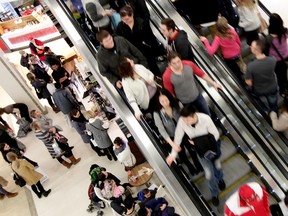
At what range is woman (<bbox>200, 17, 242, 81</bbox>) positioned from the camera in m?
4.95

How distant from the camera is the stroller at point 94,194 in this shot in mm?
6305

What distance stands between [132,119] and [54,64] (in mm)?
3986

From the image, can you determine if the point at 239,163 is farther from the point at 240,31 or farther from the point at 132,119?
the point at 240,31


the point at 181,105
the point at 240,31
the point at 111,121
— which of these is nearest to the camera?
the point at 181,105

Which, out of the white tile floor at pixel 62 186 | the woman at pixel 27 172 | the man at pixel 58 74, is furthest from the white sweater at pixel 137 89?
the man at pixel 58 74

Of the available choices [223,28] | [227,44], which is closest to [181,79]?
[223,28]

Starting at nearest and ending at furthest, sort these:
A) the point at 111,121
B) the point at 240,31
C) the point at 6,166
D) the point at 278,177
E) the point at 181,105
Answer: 1. the point at 181,105
2. the point at 278,177
3. the point at 240,31
4. the point at 111,121
5. the point at 6,166

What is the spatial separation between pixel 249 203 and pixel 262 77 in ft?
6.57

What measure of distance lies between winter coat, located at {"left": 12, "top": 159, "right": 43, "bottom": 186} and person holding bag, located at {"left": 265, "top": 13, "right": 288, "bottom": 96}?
5202 millimetres

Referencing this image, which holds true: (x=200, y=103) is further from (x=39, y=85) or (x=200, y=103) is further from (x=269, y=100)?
(x=39, y=85)

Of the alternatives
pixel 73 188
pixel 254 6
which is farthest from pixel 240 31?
pixel 73 188

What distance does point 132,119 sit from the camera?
5.29m

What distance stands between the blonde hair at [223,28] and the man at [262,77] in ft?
1.91

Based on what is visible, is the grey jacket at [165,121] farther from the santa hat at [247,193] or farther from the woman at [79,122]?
the woman at [79,122]
